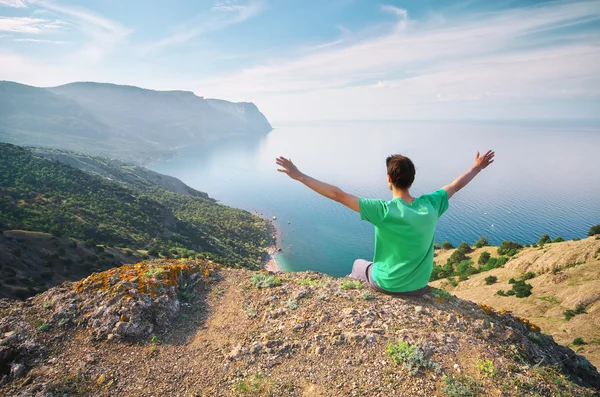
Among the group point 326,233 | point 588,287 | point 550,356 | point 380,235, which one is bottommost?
point 326,233

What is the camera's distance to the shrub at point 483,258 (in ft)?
119

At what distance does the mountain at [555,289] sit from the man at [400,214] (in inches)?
532

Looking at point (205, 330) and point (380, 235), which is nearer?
point (380, 235)

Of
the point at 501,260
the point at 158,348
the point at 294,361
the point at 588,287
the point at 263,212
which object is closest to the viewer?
the point at 294,361

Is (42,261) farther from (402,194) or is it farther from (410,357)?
(402,194)

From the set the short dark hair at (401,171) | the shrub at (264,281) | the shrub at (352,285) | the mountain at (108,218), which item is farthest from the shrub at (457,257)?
the short dark hair at (401,171)

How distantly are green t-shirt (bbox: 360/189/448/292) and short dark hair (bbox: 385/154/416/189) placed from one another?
28cm

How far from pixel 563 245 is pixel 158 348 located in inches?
1357

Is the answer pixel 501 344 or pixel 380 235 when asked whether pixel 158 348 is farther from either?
pixel 501 344

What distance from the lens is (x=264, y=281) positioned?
8.49 m

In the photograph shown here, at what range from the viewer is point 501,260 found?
3331cm

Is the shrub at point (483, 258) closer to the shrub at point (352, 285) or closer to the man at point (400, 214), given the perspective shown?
the shrub at point (352, 285)

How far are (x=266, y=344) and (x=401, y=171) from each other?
440 centimetres

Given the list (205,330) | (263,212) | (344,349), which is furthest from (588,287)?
(263,212)
